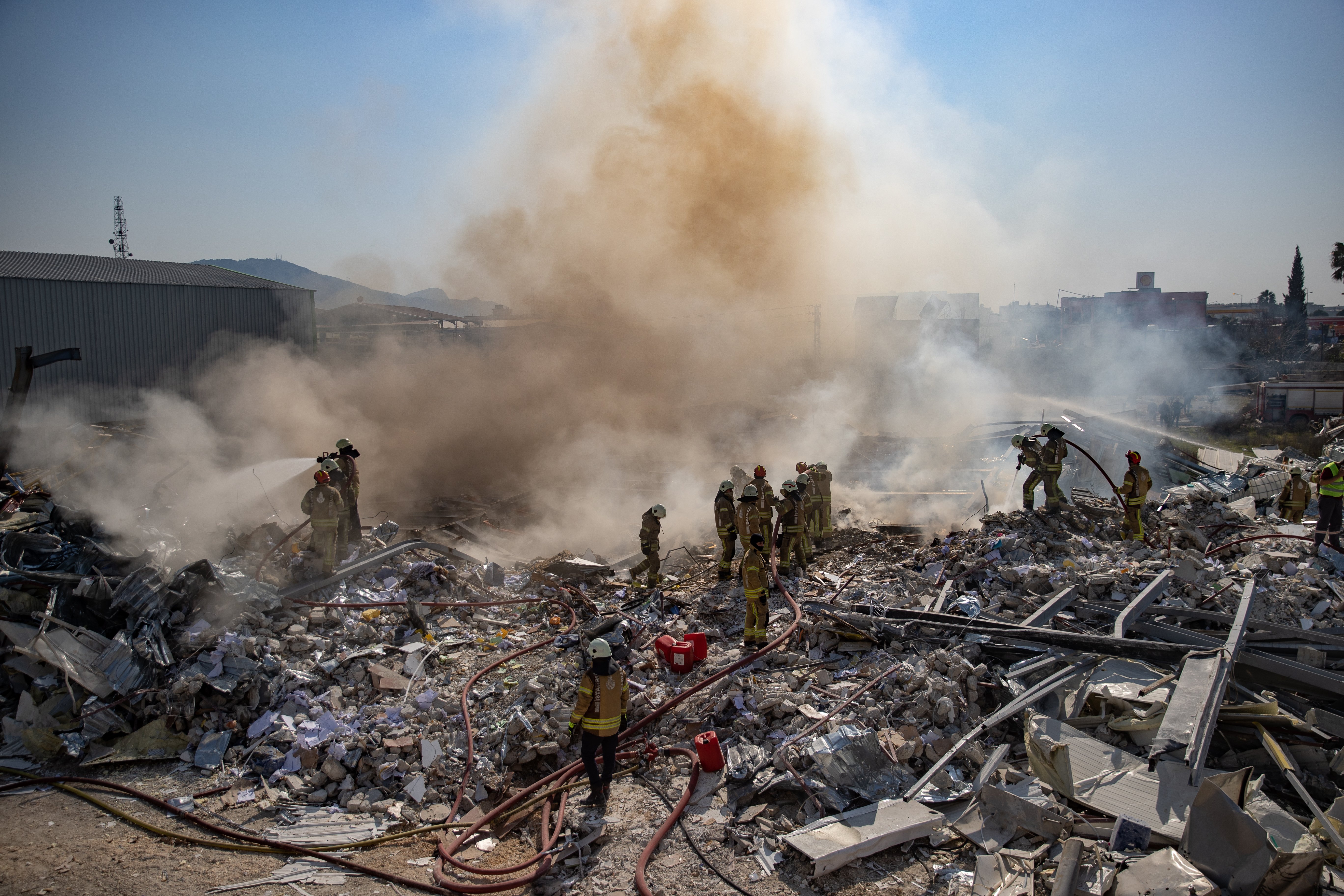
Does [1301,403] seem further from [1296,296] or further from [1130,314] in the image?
[1296,296]

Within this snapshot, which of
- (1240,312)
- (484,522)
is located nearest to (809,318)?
(484,522)

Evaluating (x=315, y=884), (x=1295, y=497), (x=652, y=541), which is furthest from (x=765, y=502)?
(x=1295, y=497)

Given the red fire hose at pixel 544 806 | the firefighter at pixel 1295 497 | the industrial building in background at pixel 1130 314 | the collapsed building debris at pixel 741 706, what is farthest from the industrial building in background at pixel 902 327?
the red fire hose at pixel 544 806

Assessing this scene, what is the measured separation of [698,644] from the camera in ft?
22.8

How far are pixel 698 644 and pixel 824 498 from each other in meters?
4.87

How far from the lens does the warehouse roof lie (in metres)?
13.0

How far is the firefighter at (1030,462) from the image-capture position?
10.6 meters

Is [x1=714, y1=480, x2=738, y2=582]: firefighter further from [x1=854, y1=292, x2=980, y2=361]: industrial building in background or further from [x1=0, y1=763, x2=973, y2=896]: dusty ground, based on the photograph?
[x1=854, y1=292, x2=980, y2=361]: industrial building in background

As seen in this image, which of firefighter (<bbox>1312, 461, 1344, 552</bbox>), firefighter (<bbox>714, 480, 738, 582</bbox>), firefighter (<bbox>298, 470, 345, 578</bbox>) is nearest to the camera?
firefighter (<bbox>298, 470, 345, 578</bbox>)

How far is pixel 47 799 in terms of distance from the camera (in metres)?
5.23

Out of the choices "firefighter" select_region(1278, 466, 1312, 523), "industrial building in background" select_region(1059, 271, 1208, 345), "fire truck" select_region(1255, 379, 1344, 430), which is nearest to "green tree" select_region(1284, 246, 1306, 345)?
"industrial building in background" select_region(1059, 271, 1208, 345)

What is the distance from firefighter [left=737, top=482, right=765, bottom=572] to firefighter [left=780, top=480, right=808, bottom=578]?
829 millimetres

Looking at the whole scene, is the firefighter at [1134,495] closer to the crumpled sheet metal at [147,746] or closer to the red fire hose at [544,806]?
the red fire hose at [544,806]

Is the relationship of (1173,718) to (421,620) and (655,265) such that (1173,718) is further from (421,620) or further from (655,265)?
(655,265)
